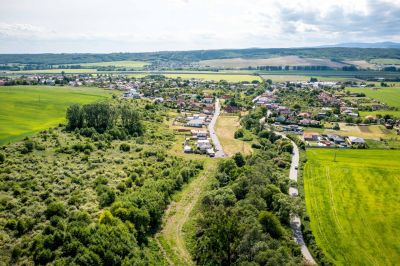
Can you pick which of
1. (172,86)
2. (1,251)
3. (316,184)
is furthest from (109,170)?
(172,86)

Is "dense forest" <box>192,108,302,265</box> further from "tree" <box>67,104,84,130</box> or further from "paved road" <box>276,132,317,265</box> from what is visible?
"tree" <box>67,104,84,130</box>

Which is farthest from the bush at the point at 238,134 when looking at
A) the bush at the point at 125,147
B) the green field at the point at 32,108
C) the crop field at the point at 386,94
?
the crop field at the point at 386,94

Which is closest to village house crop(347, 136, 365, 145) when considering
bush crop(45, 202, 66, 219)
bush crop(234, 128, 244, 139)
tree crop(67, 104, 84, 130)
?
bush crop(234, 128, 244, 139)

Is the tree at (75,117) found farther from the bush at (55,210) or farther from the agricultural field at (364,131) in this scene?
the agricultural field at (364,131)

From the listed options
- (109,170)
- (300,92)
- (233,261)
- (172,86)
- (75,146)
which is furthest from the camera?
(172,86)

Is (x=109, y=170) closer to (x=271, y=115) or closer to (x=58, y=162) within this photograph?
(x=58, y=162)
